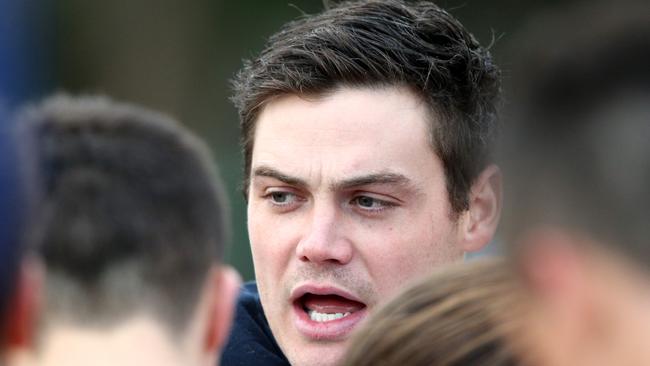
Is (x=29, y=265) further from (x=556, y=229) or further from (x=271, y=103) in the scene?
(x=271, y=103)

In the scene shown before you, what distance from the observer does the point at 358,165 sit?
3.10 metres

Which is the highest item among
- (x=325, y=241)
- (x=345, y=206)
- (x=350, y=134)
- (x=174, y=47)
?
(x=174, y=47)

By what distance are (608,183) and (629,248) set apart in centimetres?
8

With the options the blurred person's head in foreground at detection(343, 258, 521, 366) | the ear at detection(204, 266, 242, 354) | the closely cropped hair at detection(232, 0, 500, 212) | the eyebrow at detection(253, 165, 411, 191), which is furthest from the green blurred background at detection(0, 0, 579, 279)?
the ear at detection(204, 266, 242, 354)

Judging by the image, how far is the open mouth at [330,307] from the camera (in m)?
3.10

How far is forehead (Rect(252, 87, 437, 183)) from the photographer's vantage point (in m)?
3.11

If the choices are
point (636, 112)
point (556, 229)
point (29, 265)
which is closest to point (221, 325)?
point (29, 265)

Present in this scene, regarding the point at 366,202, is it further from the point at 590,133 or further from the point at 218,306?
the point at 590,133

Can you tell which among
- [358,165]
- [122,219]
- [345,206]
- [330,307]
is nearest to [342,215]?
[345,206]

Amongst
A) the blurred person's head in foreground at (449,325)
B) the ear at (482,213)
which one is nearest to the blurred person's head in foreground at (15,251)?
the blurred person's head in foreground at (449,325)

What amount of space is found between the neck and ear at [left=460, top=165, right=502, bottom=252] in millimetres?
1846

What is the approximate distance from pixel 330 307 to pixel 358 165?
369mm

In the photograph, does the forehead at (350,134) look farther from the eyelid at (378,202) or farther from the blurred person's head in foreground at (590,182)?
the blurred person's head in foreground at (590,182)

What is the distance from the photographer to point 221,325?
168cm
